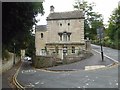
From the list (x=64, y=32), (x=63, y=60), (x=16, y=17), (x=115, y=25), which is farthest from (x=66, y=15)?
(x=16, y=17)

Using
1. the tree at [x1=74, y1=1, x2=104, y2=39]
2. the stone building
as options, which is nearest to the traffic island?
the stone building

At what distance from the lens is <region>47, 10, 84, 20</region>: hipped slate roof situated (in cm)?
5512

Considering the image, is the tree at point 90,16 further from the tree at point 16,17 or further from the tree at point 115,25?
the tree at point 16,17

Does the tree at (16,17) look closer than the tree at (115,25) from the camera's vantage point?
Yes

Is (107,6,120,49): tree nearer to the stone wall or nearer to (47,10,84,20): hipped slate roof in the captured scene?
(47,10,84,20): hipped slate roof

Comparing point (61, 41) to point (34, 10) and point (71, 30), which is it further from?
point (34, 10)

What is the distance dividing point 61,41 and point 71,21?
4454 mm

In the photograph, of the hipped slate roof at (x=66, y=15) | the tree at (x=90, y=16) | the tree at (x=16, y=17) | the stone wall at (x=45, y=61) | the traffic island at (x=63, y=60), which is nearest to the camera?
Answer: the tree at (x=16, y=17)

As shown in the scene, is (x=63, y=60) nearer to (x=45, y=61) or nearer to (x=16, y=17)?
(x=45, y=61)

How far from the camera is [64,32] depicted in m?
56.0

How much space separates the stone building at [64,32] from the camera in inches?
2144

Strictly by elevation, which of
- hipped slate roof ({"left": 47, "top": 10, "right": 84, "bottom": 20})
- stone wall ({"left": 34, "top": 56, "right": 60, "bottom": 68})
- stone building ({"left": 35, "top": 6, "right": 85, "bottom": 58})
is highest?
hipped slate roof ({"left": 47, "top": 10, "right": 84, "bottom": 20})

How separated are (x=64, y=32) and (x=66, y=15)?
340cm

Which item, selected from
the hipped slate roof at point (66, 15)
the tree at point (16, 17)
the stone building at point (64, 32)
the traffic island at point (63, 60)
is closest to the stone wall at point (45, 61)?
the traffic island at point (63, 60)
